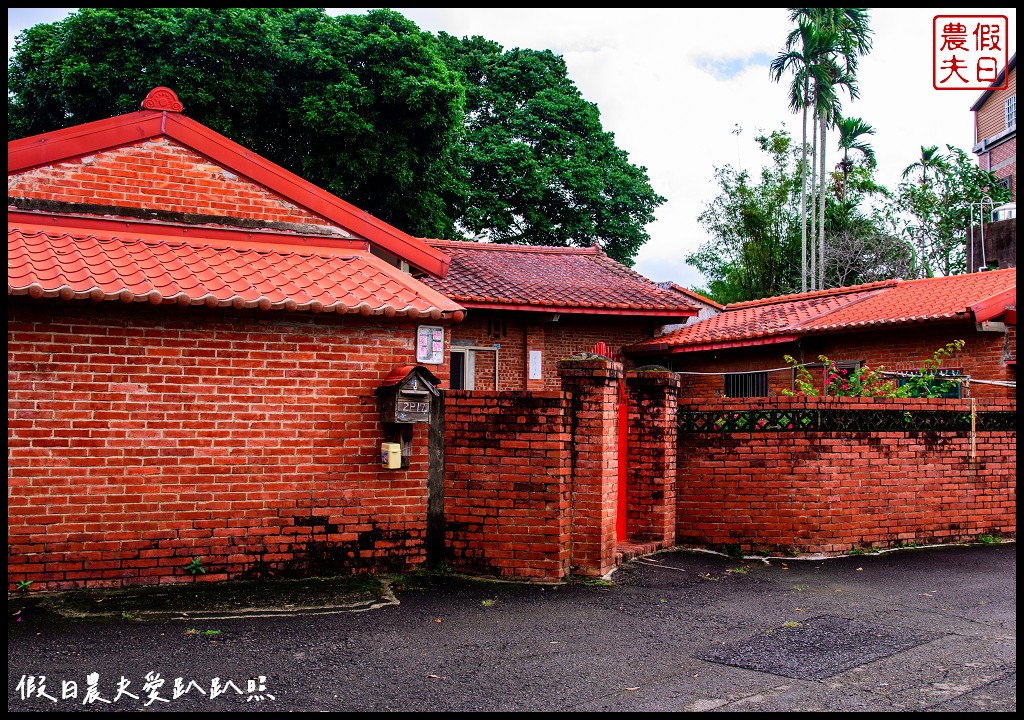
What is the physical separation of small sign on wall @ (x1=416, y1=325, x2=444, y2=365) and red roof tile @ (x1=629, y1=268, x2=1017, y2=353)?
322 inches

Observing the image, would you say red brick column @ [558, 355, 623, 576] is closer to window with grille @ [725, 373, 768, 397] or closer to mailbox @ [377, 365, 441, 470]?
mailbox @ [377, 365, 441, 470]

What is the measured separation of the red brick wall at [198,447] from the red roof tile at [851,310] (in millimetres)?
8883

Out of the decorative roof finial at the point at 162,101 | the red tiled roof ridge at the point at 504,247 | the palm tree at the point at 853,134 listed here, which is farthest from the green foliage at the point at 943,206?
the decorative roof finial at the point at 162,101

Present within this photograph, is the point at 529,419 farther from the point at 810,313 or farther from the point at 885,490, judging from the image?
the point at 810,313

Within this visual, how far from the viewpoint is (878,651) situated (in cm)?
561

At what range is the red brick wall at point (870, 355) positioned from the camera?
12.2 m

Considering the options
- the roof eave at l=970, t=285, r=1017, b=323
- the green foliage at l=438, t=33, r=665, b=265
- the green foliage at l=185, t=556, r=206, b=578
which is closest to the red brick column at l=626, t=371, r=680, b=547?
the green foliage at l=185, t=556, r=206, b=578

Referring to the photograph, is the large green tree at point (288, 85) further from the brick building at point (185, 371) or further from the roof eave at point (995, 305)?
the roof eave at point (995, 305)

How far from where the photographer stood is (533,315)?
638 inches

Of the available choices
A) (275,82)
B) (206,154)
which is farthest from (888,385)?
(275,82)

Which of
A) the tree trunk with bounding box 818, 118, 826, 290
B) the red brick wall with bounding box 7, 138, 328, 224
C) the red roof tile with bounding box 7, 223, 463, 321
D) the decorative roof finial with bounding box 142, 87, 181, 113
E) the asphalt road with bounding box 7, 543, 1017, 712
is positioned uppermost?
the tree trunk with bounding box 818, 118, 826, 290

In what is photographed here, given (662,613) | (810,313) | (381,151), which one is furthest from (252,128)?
(662,613)

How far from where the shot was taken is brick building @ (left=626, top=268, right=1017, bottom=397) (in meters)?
12.2

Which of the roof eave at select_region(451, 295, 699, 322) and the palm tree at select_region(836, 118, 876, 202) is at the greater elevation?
Result: the palm tree at select_region(836, 118, 876, 202)
